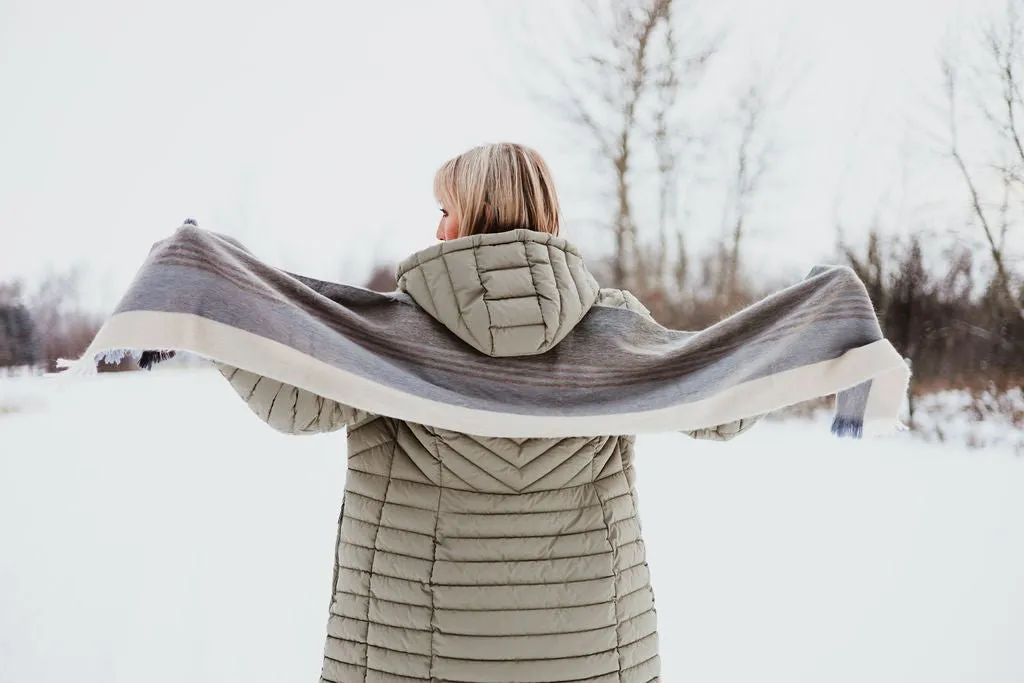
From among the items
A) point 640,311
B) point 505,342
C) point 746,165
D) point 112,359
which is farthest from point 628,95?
point 112,359

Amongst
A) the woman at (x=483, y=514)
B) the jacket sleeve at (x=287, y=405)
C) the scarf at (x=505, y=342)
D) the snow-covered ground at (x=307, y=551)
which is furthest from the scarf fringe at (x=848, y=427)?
the snow-covered ground at (x=307, y=551)

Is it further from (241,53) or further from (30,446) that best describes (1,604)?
(241,53)

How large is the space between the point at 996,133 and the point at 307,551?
7.91 ft

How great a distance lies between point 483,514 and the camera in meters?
0.94

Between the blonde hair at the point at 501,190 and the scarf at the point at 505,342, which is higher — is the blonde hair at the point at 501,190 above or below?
above

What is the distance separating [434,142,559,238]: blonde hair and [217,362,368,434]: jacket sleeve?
0.23 meters

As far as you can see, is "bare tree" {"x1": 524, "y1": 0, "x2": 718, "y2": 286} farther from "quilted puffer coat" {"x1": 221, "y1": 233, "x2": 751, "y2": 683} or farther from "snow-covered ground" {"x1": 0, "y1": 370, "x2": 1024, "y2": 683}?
"quilted puffer coat" {"x1": 221, "y1": 233, "x2": 751, "y2": 683}

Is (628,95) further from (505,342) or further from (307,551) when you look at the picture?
(505,342)

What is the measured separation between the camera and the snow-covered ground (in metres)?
2.00

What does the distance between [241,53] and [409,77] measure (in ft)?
1.69

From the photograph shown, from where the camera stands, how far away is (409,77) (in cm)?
284

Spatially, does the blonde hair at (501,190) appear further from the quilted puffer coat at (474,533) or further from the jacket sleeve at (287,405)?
the jacket sleeve at (287,405)

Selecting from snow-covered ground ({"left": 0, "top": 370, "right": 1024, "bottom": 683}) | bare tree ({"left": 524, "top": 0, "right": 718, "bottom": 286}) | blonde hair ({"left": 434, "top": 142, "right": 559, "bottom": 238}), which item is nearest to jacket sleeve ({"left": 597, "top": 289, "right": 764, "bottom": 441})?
blonde hair ({"left": 434, "top": 142, "right": 559, "bottom": 238})

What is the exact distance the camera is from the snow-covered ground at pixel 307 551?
2.00 meters
